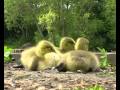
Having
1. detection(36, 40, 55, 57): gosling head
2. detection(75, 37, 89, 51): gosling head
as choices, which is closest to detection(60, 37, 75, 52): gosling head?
detection(75, 37, 89, 51): gosling head

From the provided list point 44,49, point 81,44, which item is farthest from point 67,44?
point 44,49

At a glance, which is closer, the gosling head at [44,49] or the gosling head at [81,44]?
the gosling head at [44,49]

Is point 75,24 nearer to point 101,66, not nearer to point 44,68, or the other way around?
point 101,66

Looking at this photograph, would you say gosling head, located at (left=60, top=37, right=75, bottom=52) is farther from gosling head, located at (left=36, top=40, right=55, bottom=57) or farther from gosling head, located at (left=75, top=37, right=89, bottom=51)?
gosling head, located at (left=36, top=40, right=55, bottom=57)

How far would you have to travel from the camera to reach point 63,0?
291 cm

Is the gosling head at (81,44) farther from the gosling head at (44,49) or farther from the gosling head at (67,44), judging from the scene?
the gosling head at (44,49)

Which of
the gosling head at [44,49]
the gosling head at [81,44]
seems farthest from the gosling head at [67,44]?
the gosling head at [44,49]

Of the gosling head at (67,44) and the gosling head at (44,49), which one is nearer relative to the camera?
the gosling head at (44,49)

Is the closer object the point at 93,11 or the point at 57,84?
the point at 57,84

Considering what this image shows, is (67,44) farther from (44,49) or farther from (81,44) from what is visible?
(44,49)

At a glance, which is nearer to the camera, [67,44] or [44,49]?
[44,49]
